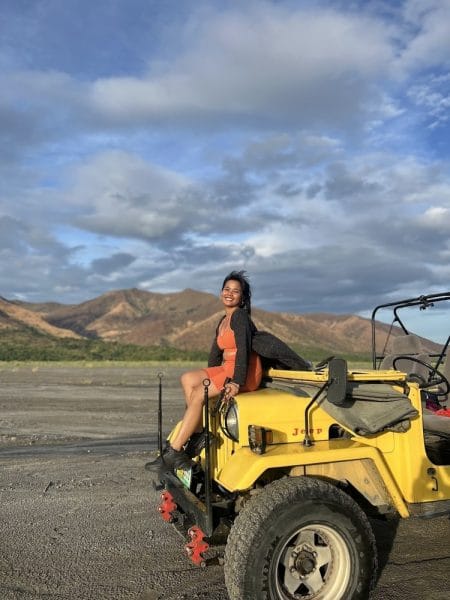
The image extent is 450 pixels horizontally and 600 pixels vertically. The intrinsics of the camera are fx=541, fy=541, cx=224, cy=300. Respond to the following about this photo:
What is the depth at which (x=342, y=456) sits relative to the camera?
3672 millimetres

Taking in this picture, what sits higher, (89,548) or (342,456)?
(342,456)

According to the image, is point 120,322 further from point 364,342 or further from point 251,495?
point 251,495

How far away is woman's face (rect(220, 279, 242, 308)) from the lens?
4.73 m

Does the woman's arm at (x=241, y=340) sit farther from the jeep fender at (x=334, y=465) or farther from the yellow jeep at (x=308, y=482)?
the jeep fender at (x=334, y=465)

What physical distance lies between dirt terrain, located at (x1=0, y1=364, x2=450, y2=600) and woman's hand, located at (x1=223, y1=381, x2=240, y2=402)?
1396 millimetres

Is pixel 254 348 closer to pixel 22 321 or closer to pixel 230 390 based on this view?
pixel 230 390

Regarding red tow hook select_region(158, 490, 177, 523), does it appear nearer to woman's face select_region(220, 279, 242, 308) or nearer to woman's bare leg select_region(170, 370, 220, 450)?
woman's bare leg select_region(170, 370, 220, 450)

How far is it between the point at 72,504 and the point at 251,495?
313 centimetres

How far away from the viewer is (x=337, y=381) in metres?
3.62

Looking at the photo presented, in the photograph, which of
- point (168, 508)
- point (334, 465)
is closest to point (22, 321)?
point (168, 508)

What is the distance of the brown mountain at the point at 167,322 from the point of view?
4151 inches

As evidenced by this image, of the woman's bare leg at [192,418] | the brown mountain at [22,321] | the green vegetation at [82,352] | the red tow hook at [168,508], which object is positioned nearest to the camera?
the woman's bare leg at [192,418]

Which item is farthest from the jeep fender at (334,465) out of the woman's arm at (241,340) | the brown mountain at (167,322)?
the brown mountain at (167,322)

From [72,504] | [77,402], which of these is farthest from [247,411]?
[77,402]
